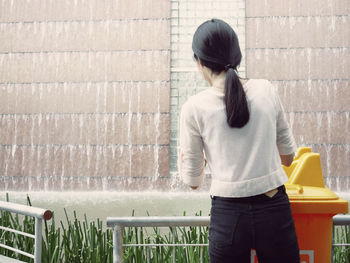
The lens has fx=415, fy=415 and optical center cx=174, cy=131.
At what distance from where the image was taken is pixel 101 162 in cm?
1290

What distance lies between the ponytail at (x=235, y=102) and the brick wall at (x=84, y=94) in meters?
11.3

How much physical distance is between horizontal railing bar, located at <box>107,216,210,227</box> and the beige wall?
11.0 metres

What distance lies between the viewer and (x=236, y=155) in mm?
1379

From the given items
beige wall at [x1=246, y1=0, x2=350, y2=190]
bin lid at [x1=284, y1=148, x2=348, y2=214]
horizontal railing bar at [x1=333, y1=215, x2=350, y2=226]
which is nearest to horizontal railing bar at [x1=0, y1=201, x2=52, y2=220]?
bin lid at [x1=284, y1=148, x2=348, y2=214]

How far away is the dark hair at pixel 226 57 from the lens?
4.39ft

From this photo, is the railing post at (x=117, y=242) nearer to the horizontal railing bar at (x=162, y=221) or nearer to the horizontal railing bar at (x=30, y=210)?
the horizontal railing bar at (x=162, y=221)

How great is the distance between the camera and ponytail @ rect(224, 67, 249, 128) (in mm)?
1327

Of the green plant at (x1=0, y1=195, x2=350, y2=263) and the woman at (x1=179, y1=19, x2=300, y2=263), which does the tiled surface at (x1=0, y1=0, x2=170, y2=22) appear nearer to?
the green plant at (x1=0, y1=195, x2=350, y2=263)

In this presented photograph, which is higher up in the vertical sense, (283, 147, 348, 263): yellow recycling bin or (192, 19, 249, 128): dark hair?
(192, 19, 249, 128): dark hair

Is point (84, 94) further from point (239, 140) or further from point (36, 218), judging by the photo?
point (239, 140)

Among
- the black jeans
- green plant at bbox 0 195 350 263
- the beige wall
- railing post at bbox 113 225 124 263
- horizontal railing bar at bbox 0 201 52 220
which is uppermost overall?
the beige wall

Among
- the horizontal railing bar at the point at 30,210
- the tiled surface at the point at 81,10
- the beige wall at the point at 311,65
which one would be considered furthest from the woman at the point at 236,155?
the tiled surface at the point at 81,10

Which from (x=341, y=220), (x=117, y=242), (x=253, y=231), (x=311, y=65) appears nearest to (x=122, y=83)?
(x=311, y=65)

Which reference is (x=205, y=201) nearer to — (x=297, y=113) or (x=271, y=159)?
(x=297, y=113)
